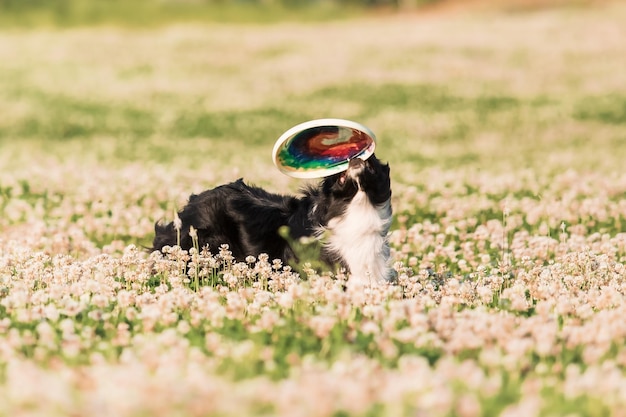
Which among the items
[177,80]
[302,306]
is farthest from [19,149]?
[302,306]

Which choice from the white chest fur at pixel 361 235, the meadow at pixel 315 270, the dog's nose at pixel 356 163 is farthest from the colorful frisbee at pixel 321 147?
the meadow at pixel 315 270

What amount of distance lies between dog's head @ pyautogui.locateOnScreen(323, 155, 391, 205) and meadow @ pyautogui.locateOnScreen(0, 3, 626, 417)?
0.63m

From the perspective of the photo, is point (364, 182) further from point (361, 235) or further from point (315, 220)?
point (315, 220)

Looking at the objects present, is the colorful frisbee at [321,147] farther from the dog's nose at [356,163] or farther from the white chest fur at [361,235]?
the white chest fur at [361,235]

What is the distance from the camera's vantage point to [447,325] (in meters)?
5.31

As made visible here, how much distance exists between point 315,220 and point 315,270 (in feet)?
1.29

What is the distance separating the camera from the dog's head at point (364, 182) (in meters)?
6.82

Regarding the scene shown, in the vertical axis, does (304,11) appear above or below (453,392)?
above

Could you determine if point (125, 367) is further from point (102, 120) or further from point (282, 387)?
point (102, 120)

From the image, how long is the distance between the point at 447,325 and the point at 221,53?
35876mm

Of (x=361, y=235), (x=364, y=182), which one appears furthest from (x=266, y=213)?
(x=364, y=182)

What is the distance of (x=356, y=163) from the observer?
22.5ft

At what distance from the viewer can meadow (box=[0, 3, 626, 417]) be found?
4.10 meters

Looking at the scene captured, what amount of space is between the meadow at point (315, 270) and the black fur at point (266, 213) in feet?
1.28
